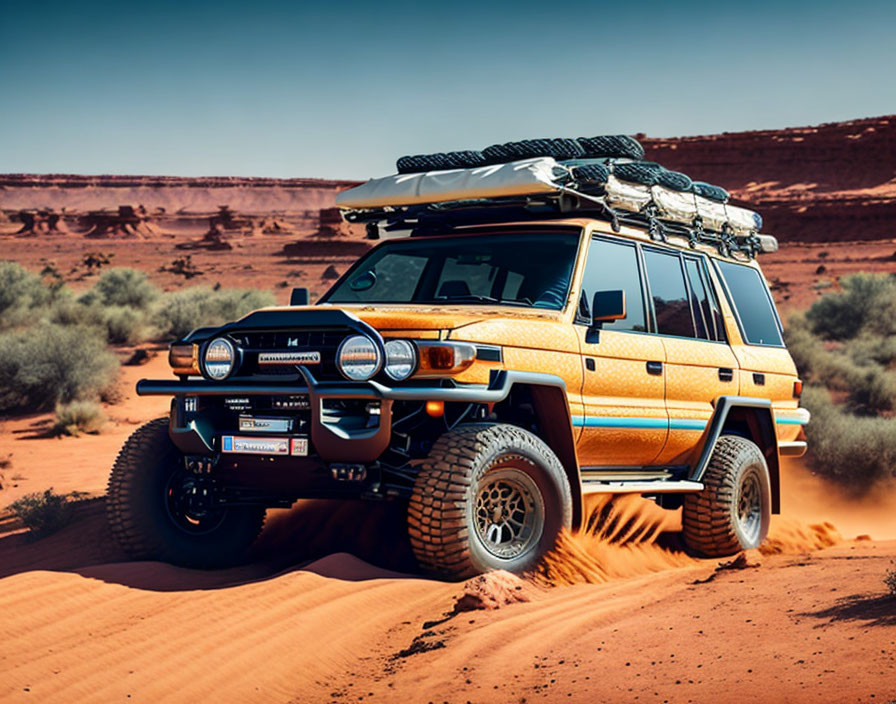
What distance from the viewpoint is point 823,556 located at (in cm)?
732

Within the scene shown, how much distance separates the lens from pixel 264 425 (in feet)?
20.0

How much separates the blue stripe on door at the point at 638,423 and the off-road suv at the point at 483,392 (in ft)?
0.05

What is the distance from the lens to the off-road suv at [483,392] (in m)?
5.77

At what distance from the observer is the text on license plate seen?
5.93 metres

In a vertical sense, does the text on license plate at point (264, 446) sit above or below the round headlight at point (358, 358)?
below

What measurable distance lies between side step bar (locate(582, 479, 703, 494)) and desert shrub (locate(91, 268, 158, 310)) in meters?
26.1

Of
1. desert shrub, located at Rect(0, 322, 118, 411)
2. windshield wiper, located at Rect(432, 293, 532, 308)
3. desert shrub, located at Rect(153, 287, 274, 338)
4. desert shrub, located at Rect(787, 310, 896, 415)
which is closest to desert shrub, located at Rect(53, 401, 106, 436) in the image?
desert shrub, located at Rect(0, 322, 118, 411)

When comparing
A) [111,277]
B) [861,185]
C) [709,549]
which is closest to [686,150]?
[861,185]

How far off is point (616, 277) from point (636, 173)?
0.79m

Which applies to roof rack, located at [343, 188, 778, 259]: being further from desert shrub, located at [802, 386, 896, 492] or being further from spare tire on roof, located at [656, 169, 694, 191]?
desert shrub, located at [802, 386, 896, 492]

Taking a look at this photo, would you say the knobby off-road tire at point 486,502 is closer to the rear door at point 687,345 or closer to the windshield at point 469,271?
the windshield at point 469,271

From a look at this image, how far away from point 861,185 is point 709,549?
78.0 meters

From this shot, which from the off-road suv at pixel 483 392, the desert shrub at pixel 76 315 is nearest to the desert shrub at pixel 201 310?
the desert shrub at pixel 76 315

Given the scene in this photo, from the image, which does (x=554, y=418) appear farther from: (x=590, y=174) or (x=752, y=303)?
(x=752, y=303)
